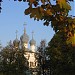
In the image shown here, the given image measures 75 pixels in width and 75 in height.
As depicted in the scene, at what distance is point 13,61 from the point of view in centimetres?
4941

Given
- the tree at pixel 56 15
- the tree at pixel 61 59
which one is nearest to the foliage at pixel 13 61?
the tree at pixel 61 59

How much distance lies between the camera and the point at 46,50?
50.0 metres

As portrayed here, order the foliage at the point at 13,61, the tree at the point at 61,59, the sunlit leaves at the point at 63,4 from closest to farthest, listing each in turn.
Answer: the sunlit leaves at the point at 63,4
the tree at the point at 61,59
the foliage at the point at 13,61

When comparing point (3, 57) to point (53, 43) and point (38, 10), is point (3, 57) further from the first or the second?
point (38, 10)

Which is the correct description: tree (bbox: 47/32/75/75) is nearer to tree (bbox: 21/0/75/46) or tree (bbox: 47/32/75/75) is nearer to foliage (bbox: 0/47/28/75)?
foliage (bbox: 0/47/28/75)

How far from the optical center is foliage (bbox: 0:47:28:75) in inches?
1853

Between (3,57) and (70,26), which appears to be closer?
(70,26)

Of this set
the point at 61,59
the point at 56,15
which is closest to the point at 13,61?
A: the point at 61,59

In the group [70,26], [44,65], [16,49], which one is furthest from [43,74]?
[70,26]

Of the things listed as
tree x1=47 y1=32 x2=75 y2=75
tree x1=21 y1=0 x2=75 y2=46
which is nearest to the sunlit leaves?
tree x1=21 y1=0 x2=75 y2=46

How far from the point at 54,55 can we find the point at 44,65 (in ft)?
17.0

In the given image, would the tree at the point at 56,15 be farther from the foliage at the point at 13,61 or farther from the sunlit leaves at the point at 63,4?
the foliage at the point at 13,61

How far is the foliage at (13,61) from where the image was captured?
154 ft

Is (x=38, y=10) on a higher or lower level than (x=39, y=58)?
lower
